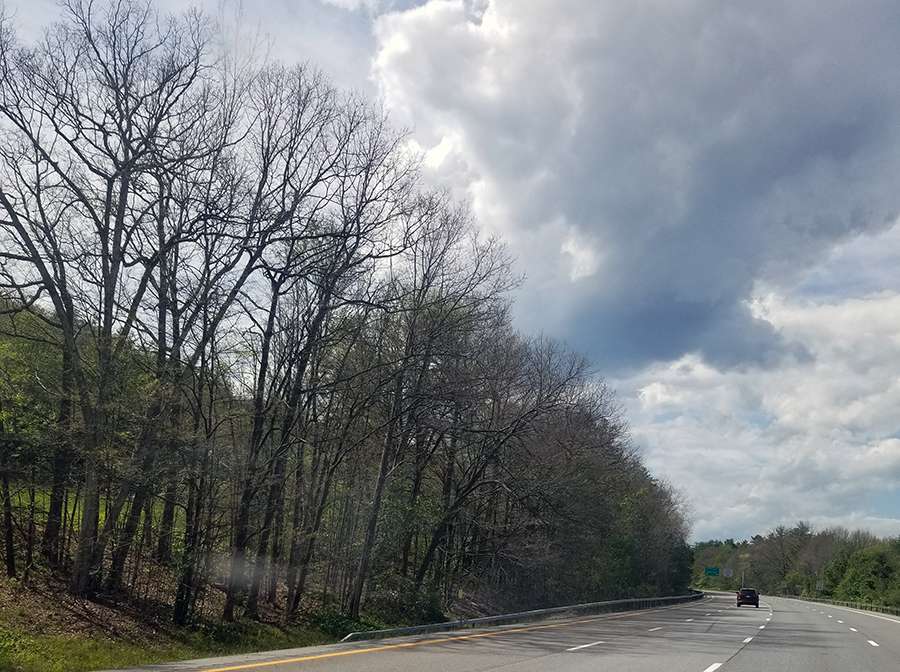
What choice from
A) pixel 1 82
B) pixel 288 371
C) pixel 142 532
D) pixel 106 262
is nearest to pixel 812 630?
pixel 288 371

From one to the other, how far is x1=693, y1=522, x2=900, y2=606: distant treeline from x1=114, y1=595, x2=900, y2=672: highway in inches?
2053

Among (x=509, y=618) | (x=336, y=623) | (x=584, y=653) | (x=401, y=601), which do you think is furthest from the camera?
(x=401, y=601)

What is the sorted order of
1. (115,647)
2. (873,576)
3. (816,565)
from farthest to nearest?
(816,565)
(873,576)
(115,647)

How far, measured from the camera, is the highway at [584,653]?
13680 millimetres

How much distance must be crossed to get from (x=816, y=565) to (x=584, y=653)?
123398 millimetres

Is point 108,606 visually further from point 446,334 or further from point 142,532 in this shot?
point 446,334

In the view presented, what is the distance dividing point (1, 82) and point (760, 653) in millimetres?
21266

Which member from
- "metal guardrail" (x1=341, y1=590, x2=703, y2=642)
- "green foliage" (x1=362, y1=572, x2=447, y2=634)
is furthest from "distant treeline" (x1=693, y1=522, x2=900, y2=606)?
"green foliage" (x1=362, y1=572, x2=447, y2=634)

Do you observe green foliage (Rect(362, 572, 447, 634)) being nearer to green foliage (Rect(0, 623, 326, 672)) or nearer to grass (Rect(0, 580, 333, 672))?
green foliage (Rect(0, 623, 326, 672))

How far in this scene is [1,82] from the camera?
17.2 metres

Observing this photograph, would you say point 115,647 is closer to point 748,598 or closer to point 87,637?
point 87,637

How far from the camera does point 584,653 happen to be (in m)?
17.3

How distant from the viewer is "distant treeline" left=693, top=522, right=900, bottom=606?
78.7 meters

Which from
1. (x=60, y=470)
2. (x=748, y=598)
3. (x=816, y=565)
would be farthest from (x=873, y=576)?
(x=60, y=470)
